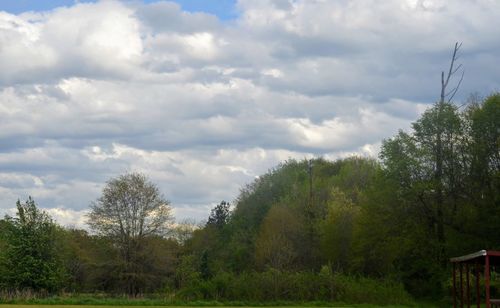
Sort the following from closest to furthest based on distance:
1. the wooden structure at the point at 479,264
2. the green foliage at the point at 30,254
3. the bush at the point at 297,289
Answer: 1. the wooden structure at the point at 479,264
2. the bush at the point at 297,289
3. the green foliage at the point at 30,254

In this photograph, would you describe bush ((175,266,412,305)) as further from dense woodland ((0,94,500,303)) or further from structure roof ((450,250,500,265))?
structure roof ((450,250,500,265))

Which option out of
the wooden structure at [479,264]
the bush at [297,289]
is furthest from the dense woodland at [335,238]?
the wooden structure at [479,264]

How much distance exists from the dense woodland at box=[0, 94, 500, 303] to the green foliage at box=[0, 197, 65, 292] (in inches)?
3.4

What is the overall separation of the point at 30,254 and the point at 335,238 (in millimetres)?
25150

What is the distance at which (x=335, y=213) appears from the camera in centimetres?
6675

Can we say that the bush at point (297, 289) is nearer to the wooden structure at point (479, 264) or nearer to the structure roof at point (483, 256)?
the wooden structure at point (479, 264)

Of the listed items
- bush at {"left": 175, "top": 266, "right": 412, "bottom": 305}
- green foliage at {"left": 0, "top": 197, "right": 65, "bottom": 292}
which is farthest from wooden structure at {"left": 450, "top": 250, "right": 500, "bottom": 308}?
green foliage at {"left": 0, "top": 197, "right": 65, "bottom": 292}

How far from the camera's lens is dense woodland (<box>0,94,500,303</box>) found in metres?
53.0

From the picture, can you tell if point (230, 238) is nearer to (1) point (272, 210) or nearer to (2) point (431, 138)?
(1) point (272, 210)

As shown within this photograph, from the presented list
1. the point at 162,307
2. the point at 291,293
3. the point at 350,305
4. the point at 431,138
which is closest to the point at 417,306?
the point at 350,305

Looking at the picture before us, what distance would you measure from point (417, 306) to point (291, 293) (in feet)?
28.5

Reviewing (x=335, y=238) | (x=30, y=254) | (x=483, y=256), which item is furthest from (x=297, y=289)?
(x=483, y=256)

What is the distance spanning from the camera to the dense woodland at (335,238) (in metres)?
53.0

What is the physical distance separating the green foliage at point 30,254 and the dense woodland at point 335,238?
86 millimetres
